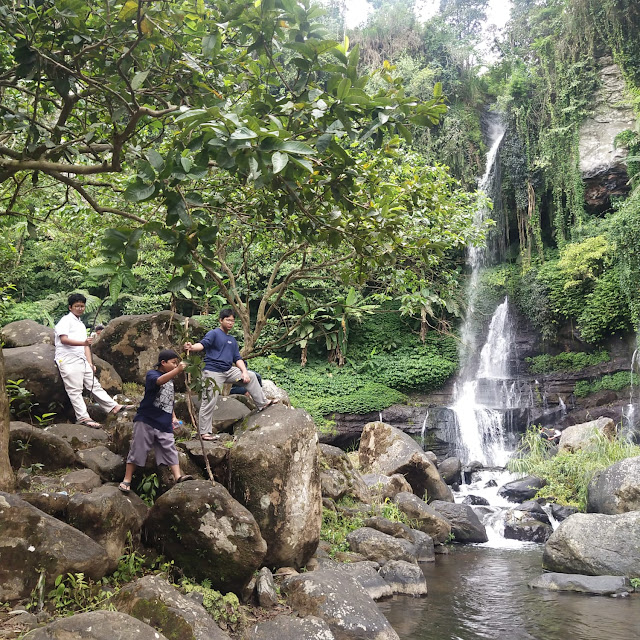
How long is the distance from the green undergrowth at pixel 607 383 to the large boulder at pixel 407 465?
6934 mm

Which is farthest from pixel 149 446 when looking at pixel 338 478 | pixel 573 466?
pixel 573 466

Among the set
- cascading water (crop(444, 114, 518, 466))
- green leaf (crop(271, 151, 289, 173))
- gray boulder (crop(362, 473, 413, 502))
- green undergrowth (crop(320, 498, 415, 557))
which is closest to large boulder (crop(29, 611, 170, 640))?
green leaf (crop(271, 151, 289, 173))

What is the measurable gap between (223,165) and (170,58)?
2.07 m

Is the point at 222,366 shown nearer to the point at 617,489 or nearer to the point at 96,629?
the point at 96,629

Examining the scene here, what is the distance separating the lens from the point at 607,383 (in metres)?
16.8

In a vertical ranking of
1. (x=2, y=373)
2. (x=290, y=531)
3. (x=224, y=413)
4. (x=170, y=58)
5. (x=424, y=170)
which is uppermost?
(x=424, y=170)

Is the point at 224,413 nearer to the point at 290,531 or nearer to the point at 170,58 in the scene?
the point at 290,531

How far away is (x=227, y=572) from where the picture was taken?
5391mm

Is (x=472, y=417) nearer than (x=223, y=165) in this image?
No

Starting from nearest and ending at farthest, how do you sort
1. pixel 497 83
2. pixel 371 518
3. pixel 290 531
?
pixel 290 531 < pixel 371 518 < pixel 497 83

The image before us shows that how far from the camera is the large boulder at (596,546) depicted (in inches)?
307

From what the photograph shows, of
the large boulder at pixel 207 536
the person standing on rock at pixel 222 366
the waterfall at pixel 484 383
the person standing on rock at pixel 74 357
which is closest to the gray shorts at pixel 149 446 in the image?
the large boulder at pixel 207 536

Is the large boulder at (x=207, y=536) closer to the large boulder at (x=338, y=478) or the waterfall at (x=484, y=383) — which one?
the large boulder at (x=338, y=478)

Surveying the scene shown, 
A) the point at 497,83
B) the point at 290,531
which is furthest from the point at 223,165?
the point at 497,83
